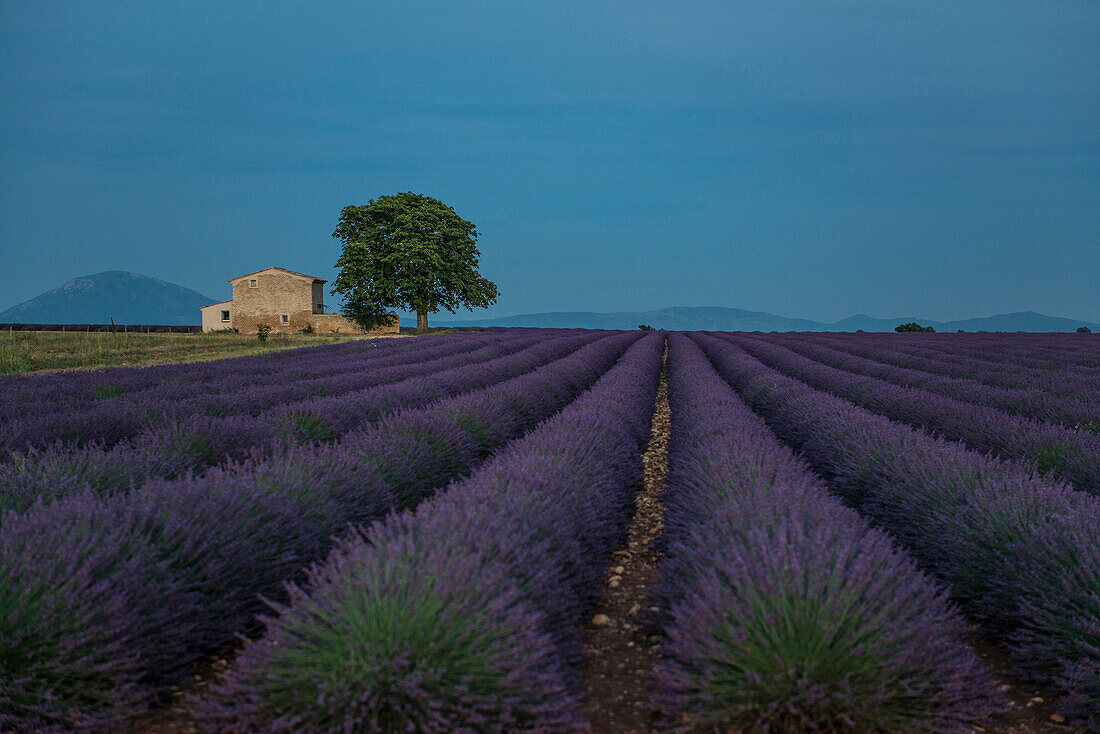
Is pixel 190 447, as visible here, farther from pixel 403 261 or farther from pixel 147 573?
pixel 403 261

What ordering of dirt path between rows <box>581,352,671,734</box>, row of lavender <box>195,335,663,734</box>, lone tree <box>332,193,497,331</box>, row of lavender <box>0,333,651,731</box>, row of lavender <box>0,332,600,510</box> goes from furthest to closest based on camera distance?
1. lone tree <box>332,193,497,331</box>
2. row of lavender <box>0,332,600,510</box>
3. dirt path between rows <box>581,352,671,734</box>
4. row of lavender <box>0,333,651,731</box>
5. row of lavender <box>195,335,663,734</box>

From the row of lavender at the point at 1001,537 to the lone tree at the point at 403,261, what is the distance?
97.1 feet

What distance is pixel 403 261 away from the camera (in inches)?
1287

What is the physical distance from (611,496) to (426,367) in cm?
725

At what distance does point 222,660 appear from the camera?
97.7 inches

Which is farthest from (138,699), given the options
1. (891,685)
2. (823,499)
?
(823,499)

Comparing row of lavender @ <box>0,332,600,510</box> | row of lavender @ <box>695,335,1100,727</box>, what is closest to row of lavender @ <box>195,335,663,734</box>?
row of lavender @ <box>0,332,600,510</box>

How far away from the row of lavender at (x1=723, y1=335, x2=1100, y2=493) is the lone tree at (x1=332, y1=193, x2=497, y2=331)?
2674 centimetres

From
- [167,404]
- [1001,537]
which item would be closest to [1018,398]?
[1001,537]

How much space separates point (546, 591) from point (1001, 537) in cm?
203

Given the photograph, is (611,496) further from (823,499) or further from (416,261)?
(416,261)

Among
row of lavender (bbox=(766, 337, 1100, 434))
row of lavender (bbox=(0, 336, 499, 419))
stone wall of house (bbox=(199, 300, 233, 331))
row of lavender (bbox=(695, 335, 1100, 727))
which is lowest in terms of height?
row of lavender (bbox=(695, 335, 1100, 727))

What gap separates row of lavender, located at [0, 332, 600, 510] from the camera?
3223 mm

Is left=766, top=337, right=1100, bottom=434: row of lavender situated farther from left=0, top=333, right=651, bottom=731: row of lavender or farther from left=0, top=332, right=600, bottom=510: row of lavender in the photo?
left=0, top=333, right=651, bottom=731: row of lavender
